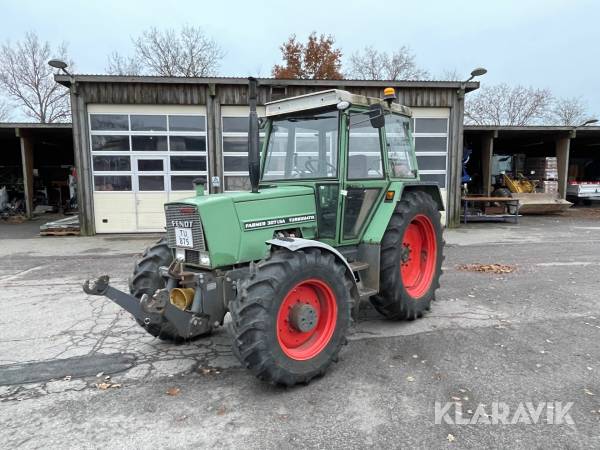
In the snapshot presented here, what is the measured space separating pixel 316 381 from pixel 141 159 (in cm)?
1068

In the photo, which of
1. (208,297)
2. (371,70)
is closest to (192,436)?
(208,297)

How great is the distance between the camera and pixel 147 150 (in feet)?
40.7

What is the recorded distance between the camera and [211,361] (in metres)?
3.80

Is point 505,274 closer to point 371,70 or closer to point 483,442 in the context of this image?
point 483,442

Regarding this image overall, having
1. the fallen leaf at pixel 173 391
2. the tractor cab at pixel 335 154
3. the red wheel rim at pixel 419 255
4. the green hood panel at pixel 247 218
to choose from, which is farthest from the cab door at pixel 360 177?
the fallen leaf at pixel 173 391

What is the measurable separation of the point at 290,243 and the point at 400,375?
56.5 inches

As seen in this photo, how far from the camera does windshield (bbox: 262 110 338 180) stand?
4.17 meters

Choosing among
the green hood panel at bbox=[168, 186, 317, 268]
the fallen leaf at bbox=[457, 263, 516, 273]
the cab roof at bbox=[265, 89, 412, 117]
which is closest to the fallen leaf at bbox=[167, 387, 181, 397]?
the green hood panel at bbox=[168, 186, 317, 268]

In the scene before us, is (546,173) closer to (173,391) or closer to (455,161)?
(455,161)

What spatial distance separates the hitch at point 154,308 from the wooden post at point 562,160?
19.1 m

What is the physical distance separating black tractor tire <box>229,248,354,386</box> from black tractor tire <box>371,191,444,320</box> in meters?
0.91

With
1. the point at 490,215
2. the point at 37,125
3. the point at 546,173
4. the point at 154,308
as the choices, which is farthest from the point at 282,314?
the point at 546,173

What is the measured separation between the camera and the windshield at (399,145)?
186 inches

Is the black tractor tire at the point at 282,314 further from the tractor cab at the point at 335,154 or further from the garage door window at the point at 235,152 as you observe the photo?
the garage door window at the point at 235,152
